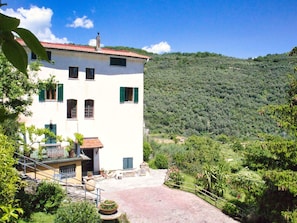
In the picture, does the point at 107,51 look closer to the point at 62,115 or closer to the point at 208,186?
the point at 62,115

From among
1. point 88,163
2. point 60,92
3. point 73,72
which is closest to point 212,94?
point 88,163

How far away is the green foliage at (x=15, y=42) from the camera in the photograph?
1.77 ft

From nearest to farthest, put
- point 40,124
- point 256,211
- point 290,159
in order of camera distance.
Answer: point 290,159 → point 256,211 → point 40,124

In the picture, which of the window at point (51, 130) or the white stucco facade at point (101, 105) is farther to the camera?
the white stucco facade at point (101, 105)

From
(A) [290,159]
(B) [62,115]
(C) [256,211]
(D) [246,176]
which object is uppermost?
(B) [62,115]

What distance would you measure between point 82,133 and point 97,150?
162 cm

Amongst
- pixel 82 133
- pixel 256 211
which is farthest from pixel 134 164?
pixel 256 211

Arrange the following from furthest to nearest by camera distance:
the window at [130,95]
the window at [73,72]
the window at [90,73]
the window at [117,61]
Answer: the window at [130,95] → the window at [117,61] → the window at [90,73] → the window at [73,72]

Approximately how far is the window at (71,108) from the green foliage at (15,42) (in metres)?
19.5

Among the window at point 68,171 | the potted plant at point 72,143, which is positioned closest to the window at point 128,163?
the potted plant at point 72,143

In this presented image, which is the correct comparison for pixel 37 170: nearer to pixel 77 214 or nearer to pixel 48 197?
pixel 48 197

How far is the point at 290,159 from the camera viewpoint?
491 inches

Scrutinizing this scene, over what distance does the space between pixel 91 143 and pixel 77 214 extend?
878 cm

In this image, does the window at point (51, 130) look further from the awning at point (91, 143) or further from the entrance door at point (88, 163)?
the entrance door at point (88, 163)
